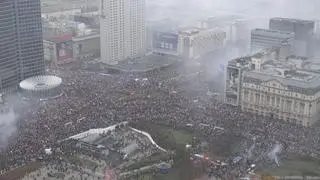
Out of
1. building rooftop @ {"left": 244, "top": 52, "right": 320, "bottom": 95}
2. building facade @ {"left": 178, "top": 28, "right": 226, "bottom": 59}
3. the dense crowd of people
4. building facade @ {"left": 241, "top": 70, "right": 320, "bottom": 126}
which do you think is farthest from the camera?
building facade @ {"left": 178, "top": 28, "right": 226, "bottom": 59}

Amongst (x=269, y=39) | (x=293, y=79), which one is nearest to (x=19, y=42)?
(x=293, y=79)

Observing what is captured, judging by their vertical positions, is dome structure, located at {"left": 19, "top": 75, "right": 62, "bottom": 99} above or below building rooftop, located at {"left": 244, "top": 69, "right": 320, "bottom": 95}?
below

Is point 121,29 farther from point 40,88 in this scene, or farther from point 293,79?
point 293,79

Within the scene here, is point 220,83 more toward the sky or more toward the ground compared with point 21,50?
more toward the ground

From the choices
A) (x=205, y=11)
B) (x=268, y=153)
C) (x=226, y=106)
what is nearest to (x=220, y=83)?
(x=226, y=106)

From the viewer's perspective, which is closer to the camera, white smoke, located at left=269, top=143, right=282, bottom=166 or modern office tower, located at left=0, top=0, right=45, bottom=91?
white smoke, located at left=269, top=143, right=282, bottom=166

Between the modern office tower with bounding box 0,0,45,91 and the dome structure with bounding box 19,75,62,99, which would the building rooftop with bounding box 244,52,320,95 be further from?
the modern office tower with bounding box 0,0,45,91

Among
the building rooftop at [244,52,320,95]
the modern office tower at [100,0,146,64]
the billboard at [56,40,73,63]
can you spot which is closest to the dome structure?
the modern office tower at [100,0,146,64]

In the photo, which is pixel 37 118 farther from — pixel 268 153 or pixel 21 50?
pixel 268 153
